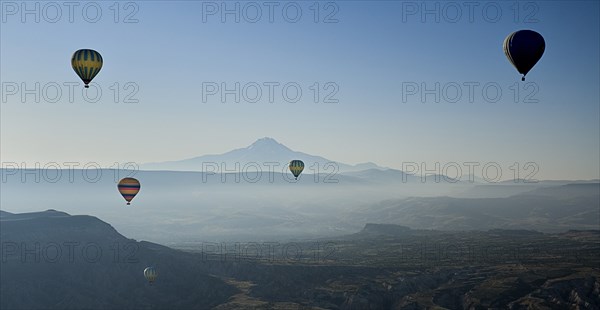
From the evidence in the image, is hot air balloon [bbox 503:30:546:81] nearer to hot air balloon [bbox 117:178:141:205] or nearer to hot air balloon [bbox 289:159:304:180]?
hot air balloon [bbox 289:159:304:180]

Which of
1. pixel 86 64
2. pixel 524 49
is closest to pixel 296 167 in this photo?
pixel 86 64

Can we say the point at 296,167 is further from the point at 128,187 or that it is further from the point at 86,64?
the point at 86,64

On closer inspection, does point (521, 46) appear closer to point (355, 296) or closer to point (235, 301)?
point (355, 296)

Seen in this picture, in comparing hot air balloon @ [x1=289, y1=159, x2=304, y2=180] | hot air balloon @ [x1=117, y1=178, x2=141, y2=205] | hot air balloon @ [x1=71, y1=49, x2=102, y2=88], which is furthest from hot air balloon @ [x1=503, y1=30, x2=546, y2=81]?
hot air balloon @ [x1=117, y1=178, x2=141, y2=205]

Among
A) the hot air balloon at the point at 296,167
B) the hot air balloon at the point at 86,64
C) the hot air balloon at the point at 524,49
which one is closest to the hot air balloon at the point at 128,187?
the hot air balloon at the point at 86,64

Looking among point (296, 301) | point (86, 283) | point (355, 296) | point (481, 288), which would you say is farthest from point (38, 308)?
point (481, 288)

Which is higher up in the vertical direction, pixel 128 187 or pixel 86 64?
pixel 86 64
